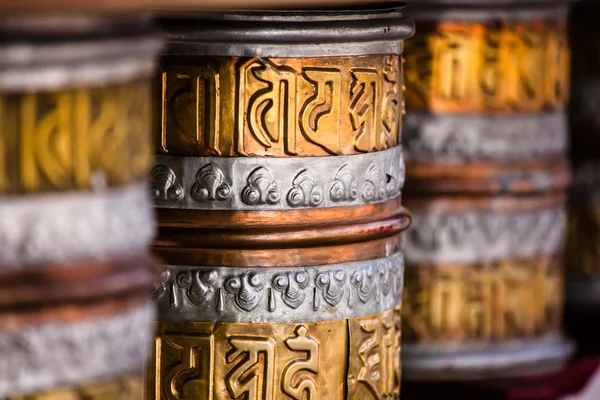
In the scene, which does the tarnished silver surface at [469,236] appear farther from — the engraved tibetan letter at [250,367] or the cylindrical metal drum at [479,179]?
the engraved tibetan letter at [250,367]

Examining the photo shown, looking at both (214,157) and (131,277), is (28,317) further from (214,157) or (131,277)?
(214,157)

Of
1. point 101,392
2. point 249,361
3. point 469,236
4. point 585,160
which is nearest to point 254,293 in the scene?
point 249,361

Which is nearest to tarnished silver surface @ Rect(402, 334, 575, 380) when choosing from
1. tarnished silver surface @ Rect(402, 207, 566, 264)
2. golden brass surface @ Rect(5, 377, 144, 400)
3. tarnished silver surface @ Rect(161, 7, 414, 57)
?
tarnished silver surface @ Rect(402, 207, 566, 264)

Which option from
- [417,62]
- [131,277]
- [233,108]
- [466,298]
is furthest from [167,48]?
[466,298]

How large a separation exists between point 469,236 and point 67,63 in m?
0.89

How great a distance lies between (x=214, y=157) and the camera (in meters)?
1.16

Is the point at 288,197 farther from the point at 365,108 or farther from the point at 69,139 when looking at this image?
the point at 69,139

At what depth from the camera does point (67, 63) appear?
0.79 m

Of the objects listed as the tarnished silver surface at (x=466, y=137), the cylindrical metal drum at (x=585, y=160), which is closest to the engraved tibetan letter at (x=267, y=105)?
the tarnished silver surface at (x=466, y=137)

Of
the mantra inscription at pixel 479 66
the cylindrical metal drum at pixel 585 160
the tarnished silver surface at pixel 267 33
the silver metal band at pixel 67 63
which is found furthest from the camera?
the cylindrical metal drum at pixel 585 160

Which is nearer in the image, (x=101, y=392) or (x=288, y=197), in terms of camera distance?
(x=101, y=392)

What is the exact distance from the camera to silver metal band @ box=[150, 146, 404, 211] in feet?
3.78

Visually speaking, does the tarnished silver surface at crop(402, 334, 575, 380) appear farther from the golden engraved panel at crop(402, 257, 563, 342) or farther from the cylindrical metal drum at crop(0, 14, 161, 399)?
the cylindrical metal drum at crop(0, 14, 161, 399)

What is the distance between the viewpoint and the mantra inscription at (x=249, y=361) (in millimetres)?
1165
